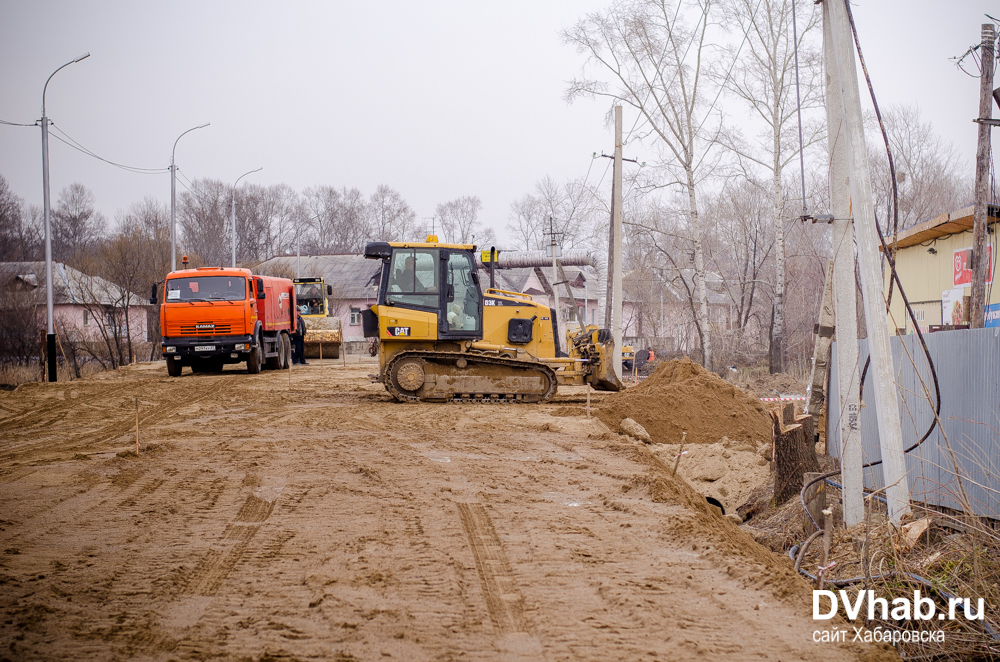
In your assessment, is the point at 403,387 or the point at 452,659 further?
the point at 403,387

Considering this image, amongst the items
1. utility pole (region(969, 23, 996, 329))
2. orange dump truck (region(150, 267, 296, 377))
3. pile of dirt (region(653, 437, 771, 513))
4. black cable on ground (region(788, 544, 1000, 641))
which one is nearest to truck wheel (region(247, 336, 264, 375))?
orange dump truck (region(150, 267, 296, 377))

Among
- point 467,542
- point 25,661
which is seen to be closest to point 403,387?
point 467,542

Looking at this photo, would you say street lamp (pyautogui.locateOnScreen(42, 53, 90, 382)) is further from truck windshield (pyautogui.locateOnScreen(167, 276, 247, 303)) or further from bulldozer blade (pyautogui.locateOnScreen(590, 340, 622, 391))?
bulldozer blade (pyautogui.locateOnScreen(590, 340, 622, 391))

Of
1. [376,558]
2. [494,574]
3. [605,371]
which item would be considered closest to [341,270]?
[605,371]

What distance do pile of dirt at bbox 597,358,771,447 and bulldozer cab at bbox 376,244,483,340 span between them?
3.36 m

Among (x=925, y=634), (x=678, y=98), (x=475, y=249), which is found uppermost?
(x=678, y=98)

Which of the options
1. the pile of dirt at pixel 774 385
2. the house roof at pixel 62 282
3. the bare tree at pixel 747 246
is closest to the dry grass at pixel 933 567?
the pile of dirt at pixel 774 385

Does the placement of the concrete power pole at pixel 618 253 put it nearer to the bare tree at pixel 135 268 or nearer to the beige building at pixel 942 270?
the beige building at pixel 942 270

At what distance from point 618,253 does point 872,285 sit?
13072 millimetres

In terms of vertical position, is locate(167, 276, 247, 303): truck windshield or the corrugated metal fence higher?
locate(167, 276, 247, 303): truck windshield

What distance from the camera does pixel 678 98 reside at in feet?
82.9

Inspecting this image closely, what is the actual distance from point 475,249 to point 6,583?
10.9 metres

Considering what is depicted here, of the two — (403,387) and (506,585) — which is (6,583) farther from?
(403,387)

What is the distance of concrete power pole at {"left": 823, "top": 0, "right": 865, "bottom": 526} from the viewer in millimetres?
5945
